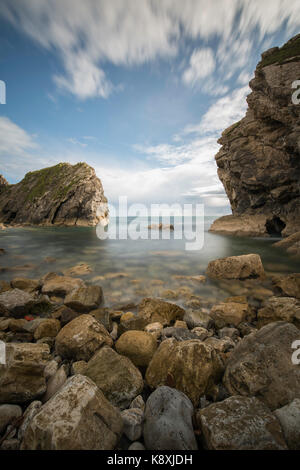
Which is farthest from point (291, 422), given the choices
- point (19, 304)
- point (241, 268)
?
point (241, 268)

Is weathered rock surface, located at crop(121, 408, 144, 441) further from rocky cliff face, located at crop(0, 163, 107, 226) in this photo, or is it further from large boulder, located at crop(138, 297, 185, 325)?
rocky cliff face, located at crop(0, 163, 107, 226)

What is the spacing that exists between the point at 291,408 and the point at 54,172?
75876 millimetres

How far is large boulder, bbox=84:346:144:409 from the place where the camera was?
2578mm

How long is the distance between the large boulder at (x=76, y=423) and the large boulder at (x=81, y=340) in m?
1.42

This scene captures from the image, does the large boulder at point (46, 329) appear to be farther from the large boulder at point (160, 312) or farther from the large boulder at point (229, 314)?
the large boulder at point (229, 314)

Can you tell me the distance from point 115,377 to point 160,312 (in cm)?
275

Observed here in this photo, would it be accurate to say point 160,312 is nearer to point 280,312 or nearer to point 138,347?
point 138,347

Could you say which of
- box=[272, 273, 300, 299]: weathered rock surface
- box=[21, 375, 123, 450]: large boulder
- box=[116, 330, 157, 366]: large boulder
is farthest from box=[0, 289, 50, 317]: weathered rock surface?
box=[272, 273, 300, 299]: weathered rock surface

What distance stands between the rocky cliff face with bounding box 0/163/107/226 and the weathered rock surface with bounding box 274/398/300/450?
58.6 metres

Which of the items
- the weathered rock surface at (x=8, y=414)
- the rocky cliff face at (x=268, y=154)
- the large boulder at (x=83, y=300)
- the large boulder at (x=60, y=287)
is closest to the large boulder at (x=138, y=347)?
the weathered rock surface at (x=8, y=414)

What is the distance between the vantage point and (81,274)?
10.3 metres
